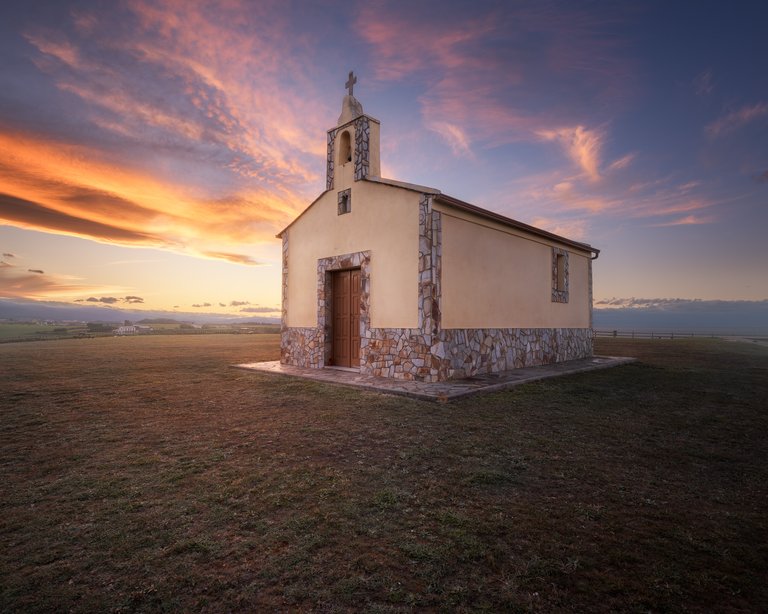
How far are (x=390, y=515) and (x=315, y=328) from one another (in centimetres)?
890

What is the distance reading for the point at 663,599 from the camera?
7.50ft

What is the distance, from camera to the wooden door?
11.1m

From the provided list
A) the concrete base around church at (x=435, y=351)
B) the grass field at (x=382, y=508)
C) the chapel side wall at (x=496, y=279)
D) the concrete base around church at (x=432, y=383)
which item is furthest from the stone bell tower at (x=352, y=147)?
the grass field at (x=382, y=508)

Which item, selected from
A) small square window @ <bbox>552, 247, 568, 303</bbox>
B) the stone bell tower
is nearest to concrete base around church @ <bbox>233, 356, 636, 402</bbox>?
small square window @ <bbox>552, 247, 568, 303</bbox>

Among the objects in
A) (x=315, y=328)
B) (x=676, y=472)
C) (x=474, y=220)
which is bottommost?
(x=676, y=472)

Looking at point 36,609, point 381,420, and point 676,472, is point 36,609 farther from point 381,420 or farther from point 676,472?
point 676,472

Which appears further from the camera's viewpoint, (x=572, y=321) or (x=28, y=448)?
(x=572, y=321)

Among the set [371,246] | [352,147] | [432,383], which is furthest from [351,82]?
[432,383]

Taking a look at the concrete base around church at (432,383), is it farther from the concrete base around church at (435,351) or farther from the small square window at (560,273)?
the small square window at (560,273)

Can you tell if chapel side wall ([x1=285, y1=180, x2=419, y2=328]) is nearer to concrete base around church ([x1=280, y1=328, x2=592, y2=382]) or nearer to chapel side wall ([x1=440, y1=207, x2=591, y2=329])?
concrete base around church ([x1=280, y1=328, x2=592, y2=382])

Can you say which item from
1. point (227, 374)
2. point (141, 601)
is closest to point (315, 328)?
point (227, 374)

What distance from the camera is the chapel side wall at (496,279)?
9844mm

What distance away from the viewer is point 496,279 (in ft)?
37.1

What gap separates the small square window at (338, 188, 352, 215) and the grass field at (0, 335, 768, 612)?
6191 mm
